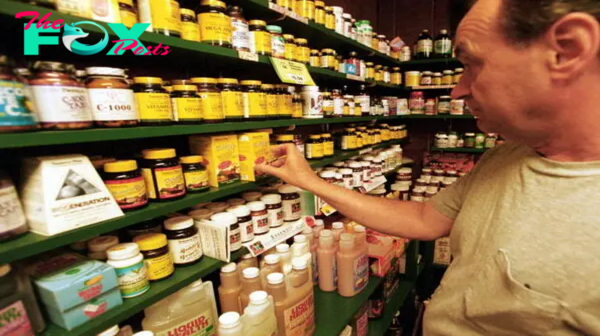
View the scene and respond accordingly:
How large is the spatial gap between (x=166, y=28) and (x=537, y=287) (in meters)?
1.14

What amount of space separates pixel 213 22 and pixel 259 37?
22 cm

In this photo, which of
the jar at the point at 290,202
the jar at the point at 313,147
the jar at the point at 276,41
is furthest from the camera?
the jar at the point at 313,147

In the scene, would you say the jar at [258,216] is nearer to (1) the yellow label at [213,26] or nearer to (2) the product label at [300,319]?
(2) the product label at [300,319]

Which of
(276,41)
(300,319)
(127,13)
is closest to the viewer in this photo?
(127,13)

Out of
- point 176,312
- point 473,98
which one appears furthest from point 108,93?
point 473,98

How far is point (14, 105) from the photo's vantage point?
1.94ft

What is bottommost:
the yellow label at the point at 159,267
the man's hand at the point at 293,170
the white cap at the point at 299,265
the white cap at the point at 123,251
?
the white cap at the point at 299,265

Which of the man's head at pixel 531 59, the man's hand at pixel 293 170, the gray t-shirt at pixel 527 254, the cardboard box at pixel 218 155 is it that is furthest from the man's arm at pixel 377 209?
the man's head at pixel 531 59

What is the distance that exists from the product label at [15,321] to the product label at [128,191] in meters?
0.30

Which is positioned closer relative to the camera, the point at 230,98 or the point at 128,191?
the point at 128,191

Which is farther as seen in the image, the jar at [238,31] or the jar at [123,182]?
the jar at [238,31]

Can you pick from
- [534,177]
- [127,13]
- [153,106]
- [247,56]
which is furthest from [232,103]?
[534,177]

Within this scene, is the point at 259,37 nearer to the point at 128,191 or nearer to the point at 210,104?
the point at 210,104

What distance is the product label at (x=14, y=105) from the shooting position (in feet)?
1.89
